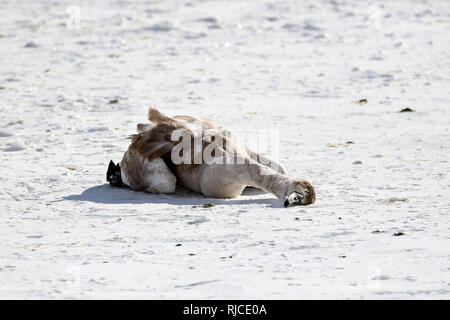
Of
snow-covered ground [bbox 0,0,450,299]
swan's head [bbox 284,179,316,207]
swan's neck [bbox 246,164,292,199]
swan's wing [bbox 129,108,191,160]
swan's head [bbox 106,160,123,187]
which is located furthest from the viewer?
swan's head [bbox 106,160,123,187]

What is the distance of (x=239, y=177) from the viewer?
7559 mm

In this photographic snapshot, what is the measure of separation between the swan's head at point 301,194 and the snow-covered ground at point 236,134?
69 mm

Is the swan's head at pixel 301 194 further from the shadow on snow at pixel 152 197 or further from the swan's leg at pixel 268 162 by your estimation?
the swan's leg at pixel 268 162

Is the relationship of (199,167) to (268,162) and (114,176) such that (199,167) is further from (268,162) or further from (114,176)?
(114,176)

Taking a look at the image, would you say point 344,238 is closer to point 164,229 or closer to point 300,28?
point 164,229

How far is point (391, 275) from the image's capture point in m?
5.54

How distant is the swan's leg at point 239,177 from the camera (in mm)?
7543

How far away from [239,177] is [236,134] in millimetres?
2871

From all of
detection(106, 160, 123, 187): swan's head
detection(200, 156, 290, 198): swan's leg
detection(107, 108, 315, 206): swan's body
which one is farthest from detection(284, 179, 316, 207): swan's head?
detection(106, 160, 123, 187): swan's head

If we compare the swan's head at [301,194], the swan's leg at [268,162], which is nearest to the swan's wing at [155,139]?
the swan's leg at [268,162]

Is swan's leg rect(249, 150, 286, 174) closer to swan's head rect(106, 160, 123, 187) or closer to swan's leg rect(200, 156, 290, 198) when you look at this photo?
swan's leg rect(200, 156, 290, 198)

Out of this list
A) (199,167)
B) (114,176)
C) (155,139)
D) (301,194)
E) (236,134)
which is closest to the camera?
(301,194)

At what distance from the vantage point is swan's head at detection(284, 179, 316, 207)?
290 inches

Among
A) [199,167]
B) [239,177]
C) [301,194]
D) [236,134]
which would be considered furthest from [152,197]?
[236,134]
